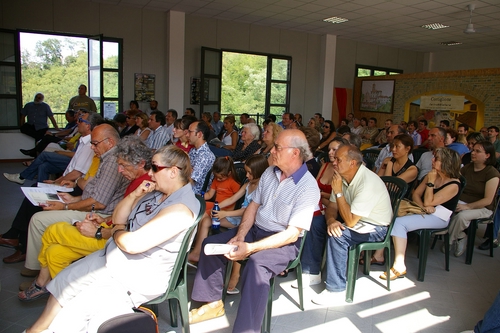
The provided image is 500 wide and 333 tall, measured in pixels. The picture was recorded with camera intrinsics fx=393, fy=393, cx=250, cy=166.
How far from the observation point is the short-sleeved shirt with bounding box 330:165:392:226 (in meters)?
2.75

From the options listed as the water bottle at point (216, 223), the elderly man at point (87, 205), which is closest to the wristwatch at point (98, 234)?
the elderly man at point (87, 205)

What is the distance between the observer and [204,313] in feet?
8.18

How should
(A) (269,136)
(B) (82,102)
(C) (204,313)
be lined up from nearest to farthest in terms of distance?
(C) (204,313) → (A) (269,136) → (B) (82,102)

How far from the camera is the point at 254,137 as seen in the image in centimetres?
508

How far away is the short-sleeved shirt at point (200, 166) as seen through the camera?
360 cm

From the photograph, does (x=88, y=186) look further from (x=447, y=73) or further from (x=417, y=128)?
(x=447, y=73)

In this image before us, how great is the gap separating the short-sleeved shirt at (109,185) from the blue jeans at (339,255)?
157 cm

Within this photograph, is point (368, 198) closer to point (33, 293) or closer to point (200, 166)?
point (200, 166)

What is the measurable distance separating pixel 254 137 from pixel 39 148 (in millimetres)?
4410

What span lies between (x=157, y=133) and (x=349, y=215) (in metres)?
3.48

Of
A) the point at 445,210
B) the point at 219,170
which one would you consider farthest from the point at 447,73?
the point at 219,170

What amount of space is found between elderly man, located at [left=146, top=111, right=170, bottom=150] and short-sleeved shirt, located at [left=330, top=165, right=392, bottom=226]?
10.3ft

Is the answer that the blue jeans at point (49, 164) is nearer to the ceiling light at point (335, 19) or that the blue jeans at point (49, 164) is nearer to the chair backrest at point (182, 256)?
the chair backrest at point (182, 256)

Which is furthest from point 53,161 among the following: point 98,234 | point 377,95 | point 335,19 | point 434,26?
point 377,95
